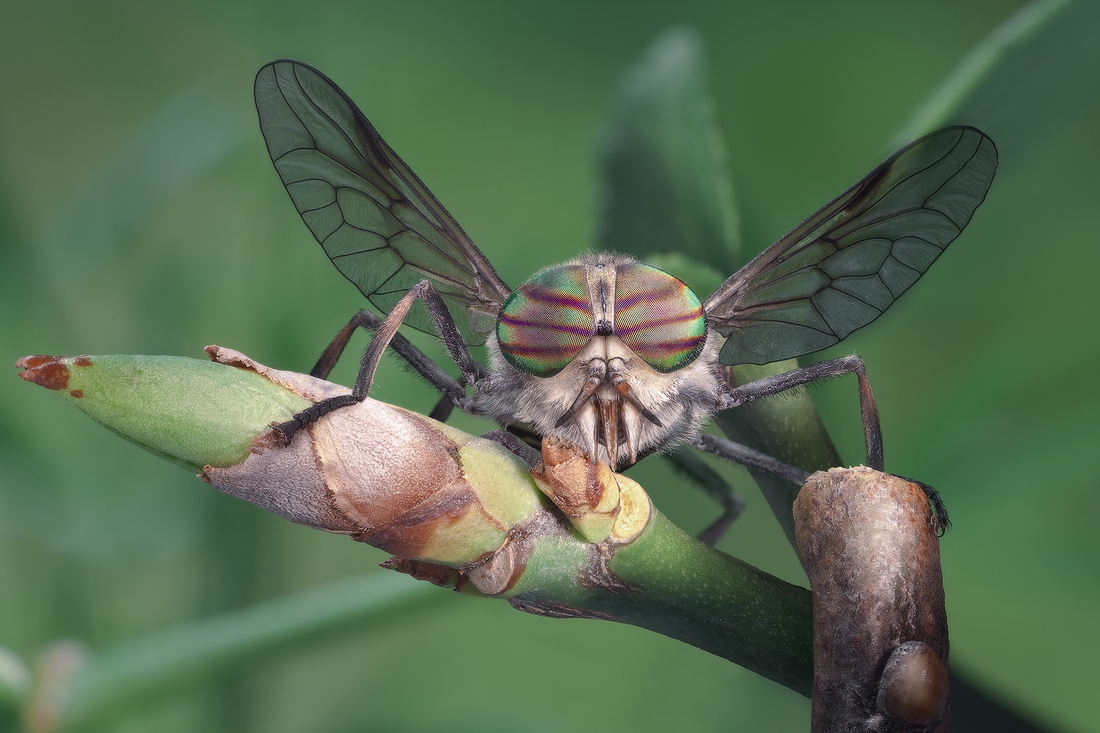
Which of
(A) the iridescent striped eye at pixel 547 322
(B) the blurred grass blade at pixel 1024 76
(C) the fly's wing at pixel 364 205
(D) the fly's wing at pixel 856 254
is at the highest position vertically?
(B) the blurred grass blade at pixel 1024 76

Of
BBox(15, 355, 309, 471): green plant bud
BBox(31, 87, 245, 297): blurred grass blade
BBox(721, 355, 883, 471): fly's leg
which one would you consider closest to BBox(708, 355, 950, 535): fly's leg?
BBox(721, 355, 883, 471): fly's leg

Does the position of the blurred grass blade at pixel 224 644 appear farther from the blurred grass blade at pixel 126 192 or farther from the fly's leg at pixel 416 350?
the blurred grass blade at pixel 126 192

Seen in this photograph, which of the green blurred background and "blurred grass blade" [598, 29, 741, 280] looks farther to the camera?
the green blurred background

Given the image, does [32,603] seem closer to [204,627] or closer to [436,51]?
[204,627]

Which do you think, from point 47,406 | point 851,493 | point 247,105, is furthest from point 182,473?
point 851,493

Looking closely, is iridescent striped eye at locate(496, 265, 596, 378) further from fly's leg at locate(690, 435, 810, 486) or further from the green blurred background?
the green blurred background

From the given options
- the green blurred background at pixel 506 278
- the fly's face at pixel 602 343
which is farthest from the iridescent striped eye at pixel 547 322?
the green blurred background at pixel 506 278
